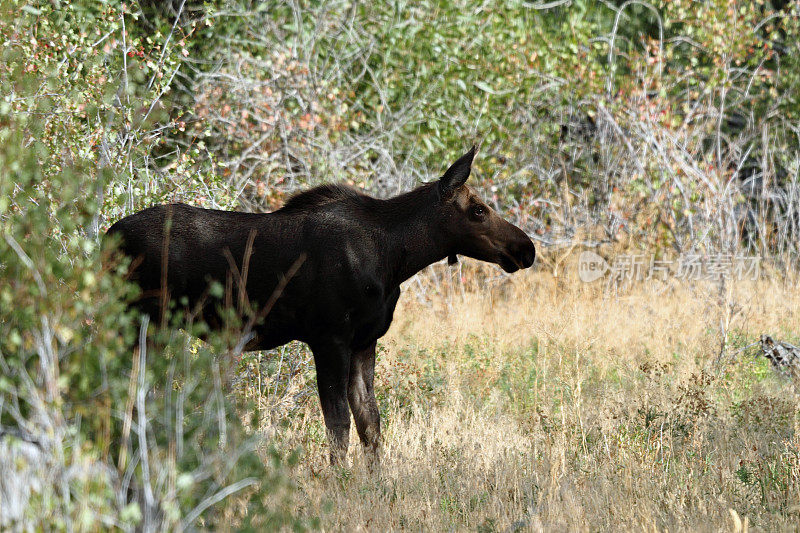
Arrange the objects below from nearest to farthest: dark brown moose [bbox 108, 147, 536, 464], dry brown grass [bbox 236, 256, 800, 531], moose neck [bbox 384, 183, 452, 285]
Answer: dry brown grass [bbox 236, 256, 800, 531] → dark brown moose [bbox 108, 147, 536, 464] → moose neck [bbox 384, 183, 452, 285]

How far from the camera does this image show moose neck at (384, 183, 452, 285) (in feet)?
23.1

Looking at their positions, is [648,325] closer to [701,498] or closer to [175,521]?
[701,498]

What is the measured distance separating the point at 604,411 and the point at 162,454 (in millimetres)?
4594

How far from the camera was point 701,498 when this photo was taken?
5961 millimetres

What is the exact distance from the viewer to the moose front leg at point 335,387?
6.68m

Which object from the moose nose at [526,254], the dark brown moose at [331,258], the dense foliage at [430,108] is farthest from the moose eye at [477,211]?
the dense foliage at [430,108]

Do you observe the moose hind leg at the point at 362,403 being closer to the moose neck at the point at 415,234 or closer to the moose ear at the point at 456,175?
the moose neck at the point at 415,234

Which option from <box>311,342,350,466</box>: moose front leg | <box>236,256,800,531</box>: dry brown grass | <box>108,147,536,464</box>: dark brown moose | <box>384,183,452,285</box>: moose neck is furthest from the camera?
<box>384,183,452,285</box>: moose neck

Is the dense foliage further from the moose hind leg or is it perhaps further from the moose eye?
the moose eye

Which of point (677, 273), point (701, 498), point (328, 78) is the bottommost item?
point (701, 498)

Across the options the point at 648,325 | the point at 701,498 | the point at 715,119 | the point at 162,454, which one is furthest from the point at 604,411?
the point at 715,119

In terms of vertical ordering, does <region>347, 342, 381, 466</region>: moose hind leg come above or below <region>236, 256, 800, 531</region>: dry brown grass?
above

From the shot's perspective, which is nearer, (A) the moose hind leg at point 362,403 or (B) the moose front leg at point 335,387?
(B) the moose front leg at point 335,387

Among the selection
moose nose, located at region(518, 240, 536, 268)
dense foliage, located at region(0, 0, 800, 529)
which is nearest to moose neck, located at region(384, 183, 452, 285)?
moose nose, located at region(518, 240, 536, 268)
